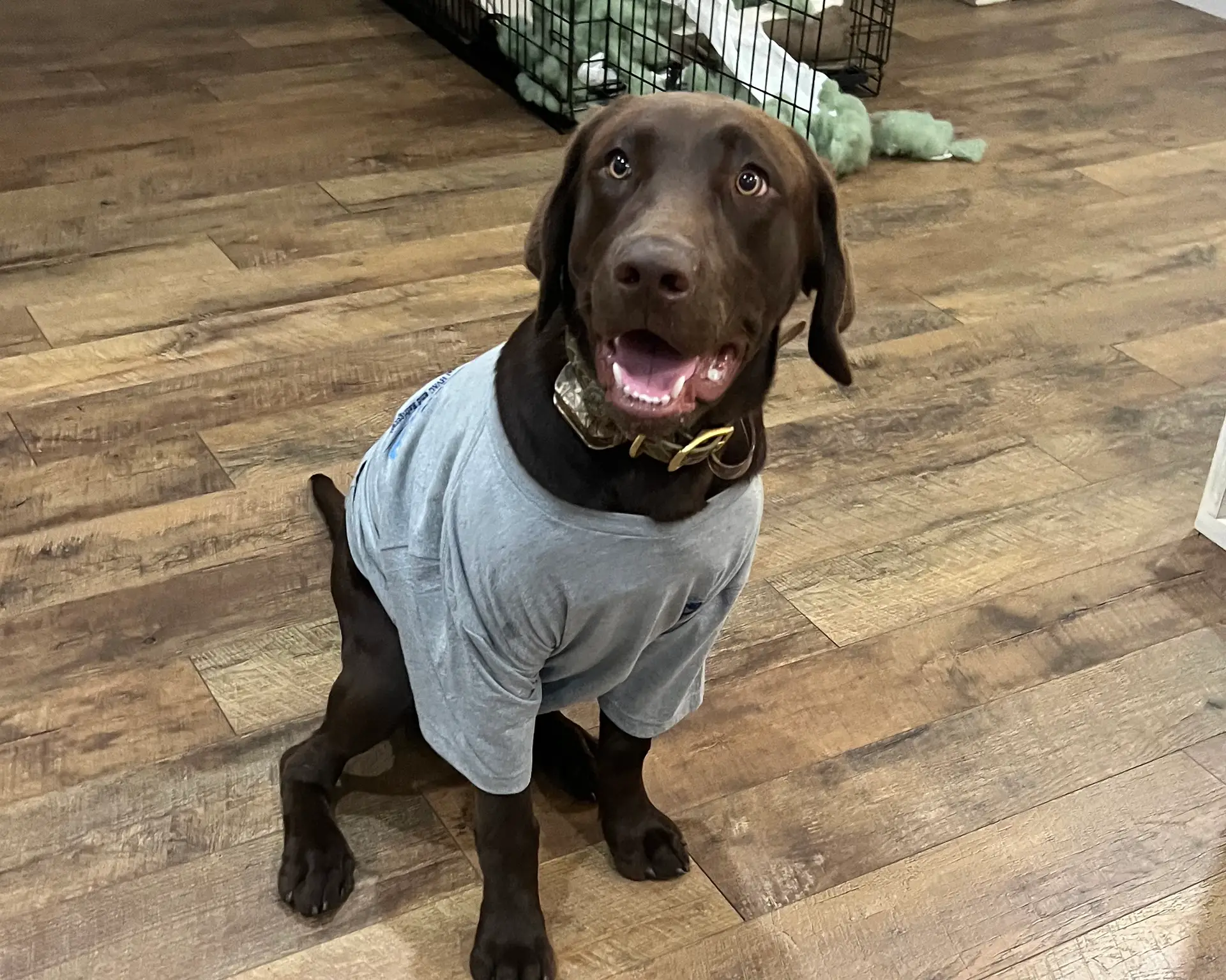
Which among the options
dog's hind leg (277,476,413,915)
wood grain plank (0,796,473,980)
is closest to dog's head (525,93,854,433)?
dog's hind leg (277,476,413,915)

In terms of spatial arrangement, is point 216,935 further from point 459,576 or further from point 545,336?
point 545,336

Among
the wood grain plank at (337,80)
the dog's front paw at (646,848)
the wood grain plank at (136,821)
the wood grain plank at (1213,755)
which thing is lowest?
the wood grain plank at (337,80)

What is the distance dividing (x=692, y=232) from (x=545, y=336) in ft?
0.63

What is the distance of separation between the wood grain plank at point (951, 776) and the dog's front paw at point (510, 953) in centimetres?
21

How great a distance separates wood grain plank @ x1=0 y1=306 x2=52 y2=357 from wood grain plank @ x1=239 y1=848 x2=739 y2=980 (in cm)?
132

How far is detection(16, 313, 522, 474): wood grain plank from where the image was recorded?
203cm

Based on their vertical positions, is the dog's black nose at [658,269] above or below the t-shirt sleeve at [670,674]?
above

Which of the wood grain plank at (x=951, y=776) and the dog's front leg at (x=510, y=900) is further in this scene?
the wood grain plank at (x=951, y=776)

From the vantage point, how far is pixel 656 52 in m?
3.21

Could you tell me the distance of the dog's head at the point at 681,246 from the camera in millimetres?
1006

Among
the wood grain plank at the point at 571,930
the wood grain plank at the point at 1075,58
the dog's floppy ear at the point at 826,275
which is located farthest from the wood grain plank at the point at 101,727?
the wood grain plank at the point at 1075,58

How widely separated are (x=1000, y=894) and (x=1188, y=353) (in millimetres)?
1340

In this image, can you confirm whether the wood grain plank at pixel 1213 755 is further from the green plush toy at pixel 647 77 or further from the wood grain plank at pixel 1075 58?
the wood grain plank at pixel 1075 58

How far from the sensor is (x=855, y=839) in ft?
4.84
